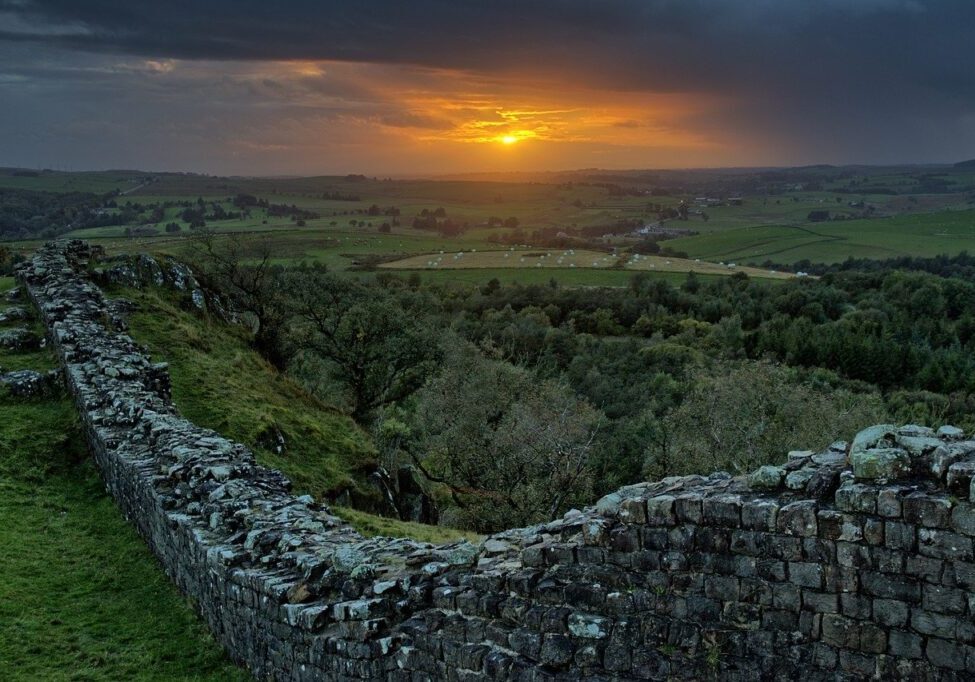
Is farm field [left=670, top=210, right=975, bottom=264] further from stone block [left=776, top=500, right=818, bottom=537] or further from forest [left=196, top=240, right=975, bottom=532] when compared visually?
stone block [left=776, top=500, right=818, bottom=537]

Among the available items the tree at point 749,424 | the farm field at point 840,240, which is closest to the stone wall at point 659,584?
the tree at point 749,424

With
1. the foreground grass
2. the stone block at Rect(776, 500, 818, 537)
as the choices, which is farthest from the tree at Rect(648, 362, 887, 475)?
the stone block at Rect(776, 500, 818, 537)

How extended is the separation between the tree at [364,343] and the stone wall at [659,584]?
954 inches

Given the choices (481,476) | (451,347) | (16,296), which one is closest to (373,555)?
(481,476)

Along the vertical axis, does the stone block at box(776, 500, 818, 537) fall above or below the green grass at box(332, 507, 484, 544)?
above

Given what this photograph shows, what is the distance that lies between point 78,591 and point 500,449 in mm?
19621

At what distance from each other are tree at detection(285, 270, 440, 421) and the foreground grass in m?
18.2

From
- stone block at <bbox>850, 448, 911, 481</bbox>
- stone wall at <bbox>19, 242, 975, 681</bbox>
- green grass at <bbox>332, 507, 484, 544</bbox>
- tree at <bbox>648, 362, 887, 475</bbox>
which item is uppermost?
stone block at <bbox>850, 448, 911, 481</bbox>

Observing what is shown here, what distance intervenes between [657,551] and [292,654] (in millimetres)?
5260

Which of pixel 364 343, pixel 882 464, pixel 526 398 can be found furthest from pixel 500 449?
pixel 882 464

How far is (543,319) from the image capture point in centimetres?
9388

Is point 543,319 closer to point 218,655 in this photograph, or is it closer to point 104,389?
point 104,389

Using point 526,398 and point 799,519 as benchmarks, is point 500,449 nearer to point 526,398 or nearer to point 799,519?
point 526,398

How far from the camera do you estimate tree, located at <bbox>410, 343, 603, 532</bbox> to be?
27578mm
